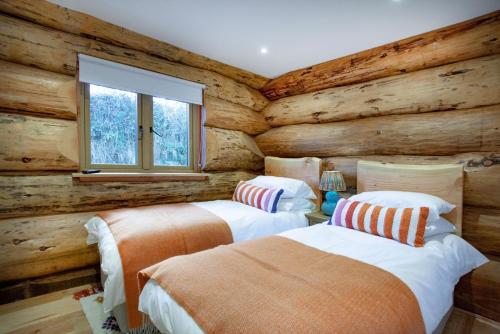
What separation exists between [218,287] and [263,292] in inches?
7.3

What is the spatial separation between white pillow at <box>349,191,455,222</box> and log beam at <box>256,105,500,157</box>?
1.75 feet

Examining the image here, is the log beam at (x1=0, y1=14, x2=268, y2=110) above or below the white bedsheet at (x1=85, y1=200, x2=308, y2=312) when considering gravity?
above

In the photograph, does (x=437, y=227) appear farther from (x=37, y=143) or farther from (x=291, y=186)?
(x=37, y=143)

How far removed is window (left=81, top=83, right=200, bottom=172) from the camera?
242 centimetres

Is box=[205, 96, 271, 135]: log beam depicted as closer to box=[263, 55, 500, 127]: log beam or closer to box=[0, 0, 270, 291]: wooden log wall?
box=[263, 55, 500, 127]: log beam

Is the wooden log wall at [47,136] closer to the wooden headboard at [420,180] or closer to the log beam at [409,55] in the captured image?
the log beam at [409,55]

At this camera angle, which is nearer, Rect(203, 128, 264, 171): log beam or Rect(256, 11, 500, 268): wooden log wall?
Rect(256, 11, 500, 268): wooden log wall

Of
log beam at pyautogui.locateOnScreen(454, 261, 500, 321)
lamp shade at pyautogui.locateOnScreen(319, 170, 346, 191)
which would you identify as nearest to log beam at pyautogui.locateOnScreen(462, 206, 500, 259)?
log beam at pyautogui.locateOnScreen(454, 261, 500, 321)

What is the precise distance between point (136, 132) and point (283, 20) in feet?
6.06

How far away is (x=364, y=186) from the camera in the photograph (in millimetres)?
2451

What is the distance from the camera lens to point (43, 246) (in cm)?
205

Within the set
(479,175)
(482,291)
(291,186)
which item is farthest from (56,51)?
(482,291)

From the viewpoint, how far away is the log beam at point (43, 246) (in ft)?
Result: 6.30

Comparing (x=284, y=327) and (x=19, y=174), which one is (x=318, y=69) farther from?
(x=19, y=174)
